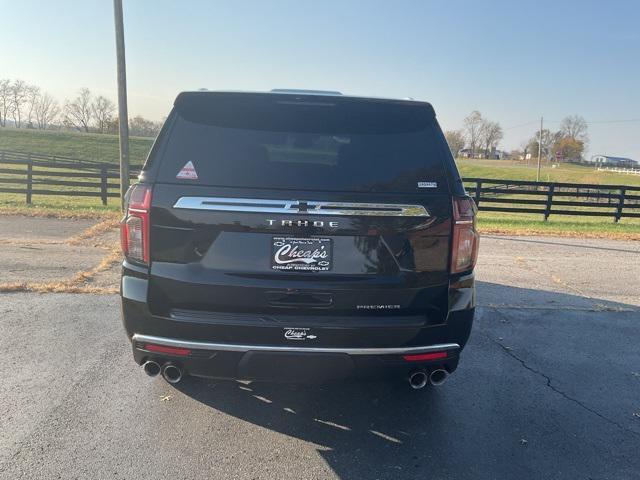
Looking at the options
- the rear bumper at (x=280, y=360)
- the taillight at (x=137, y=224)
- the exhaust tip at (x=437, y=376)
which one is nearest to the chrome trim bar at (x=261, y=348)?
the rear bumper at (x=280, y=360)

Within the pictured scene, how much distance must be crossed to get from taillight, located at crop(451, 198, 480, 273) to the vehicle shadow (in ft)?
2.98

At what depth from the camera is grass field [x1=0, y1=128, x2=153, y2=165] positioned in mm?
53500

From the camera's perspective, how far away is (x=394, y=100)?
3.03 metres

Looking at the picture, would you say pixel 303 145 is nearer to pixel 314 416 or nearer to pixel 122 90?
pixel 314 416

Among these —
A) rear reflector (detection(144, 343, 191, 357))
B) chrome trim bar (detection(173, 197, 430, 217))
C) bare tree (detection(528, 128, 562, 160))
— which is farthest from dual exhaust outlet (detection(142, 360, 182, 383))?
bare tree (detection(528, 128, 562, 160))

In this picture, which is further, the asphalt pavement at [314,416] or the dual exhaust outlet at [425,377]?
the dual exhaust outlet at [425,377]

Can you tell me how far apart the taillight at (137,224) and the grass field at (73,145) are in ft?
166

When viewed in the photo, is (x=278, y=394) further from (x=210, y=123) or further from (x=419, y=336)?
(x=210, y=123)

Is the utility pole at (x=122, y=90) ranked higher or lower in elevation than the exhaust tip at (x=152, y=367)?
higher

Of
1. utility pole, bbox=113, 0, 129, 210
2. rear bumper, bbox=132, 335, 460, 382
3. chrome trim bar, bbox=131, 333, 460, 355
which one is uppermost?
utility pole, bbox=113, 0, 129, 210

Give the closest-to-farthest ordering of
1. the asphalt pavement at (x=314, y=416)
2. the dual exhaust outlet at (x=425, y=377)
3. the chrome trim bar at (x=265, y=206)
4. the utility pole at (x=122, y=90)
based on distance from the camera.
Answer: the chrome trim bar at (x=265, y=206), the asphalt pavement at (x=314, y=416), the dual exhaust outlet at (x=425, y=377), the utility pole at (x=122, y=90)

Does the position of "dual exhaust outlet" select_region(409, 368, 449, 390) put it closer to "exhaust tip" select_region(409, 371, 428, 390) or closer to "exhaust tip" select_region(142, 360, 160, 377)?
"exhaust tip" select_region(409, 371, 428, 390)

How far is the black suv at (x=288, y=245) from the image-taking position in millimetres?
2762

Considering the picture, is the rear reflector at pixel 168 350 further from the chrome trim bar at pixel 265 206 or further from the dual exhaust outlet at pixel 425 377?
the dual exhaust outlet at pixel 425 377
